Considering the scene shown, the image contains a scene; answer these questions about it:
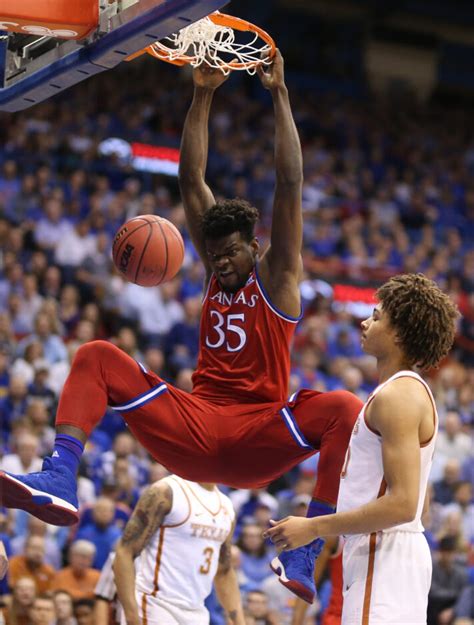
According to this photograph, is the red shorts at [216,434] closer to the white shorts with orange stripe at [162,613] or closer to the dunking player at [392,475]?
the dunking player at [392,475]

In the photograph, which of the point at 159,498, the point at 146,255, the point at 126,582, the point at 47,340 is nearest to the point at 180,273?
the point at 47,340

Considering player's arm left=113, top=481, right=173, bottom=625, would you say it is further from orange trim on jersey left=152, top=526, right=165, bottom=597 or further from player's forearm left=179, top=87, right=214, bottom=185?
player's forearm left=179, top=87, right=214, bottom=185

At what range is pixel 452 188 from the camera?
21172 millimetres

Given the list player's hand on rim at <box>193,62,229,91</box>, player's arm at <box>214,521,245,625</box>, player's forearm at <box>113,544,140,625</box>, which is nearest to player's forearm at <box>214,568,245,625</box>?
player's arm at <box>214,521,245,625</box>

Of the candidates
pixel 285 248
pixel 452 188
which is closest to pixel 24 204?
pixel 285 248

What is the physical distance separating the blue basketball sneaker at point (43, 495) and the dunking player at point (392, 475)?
0.93 m

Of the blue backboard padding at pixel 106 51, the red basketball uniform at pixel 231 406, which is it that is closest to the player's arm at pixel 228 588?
the red basketball uniform at pixel 231 406

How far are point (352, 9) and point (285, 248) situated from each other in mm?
21427

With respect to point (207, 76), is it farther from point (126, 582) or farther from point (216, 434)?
point (126, 582)

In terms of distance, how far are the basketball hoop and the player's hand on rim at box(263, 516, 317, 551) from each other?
8.02 ft

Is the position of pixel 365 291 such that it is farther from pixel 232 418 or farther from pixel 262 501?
pixel 232 418

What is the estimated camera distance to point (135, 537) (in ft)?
21.1

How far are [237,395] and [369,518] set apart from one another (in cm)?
146

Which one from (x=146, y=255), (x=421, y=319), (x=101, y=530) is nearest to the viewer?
(x=421, y=319)
